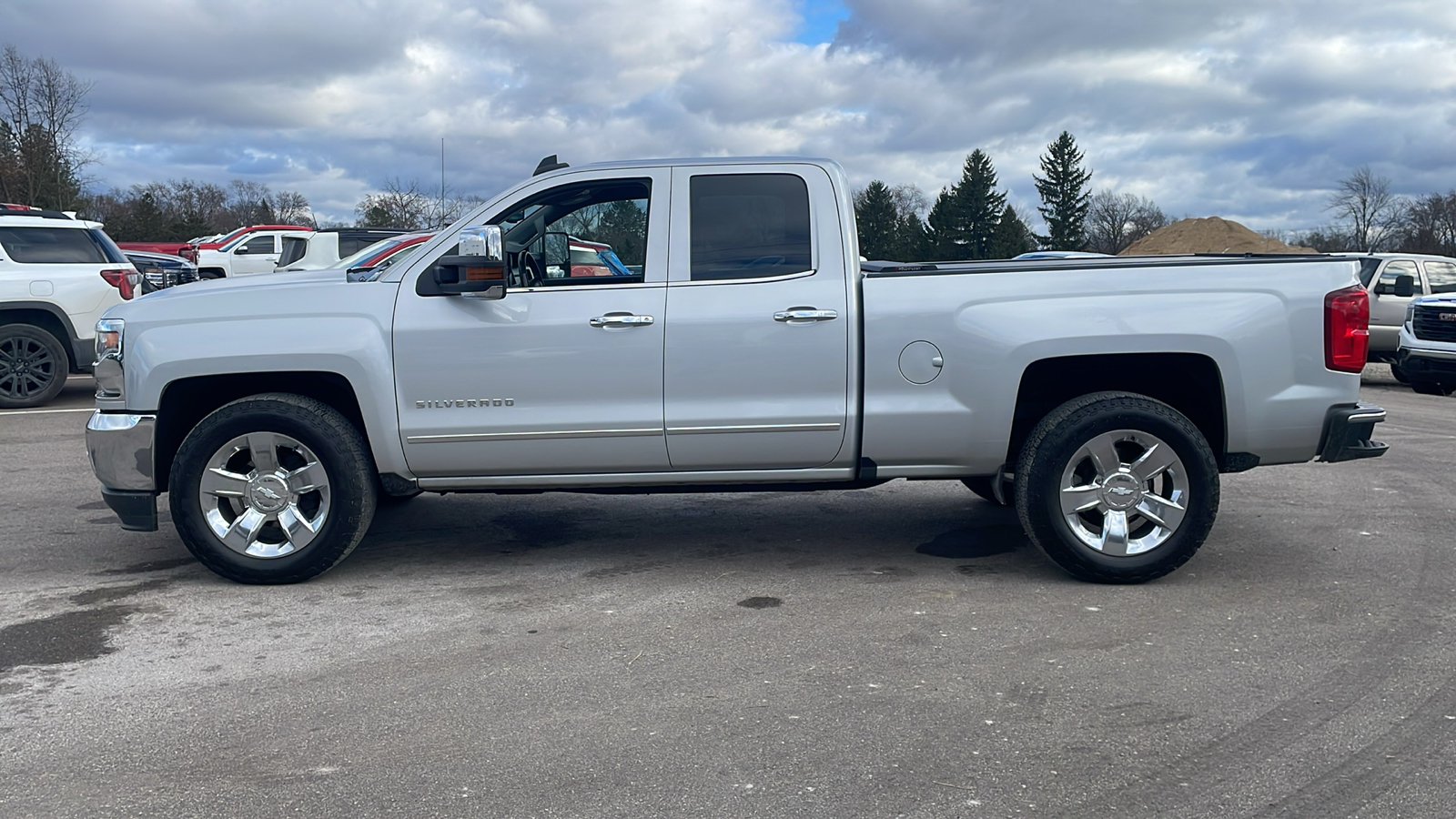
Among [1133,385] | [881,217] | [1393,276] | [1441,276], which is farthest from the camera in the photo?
[881,217]

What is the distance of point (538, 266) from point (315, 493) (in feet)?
4.96

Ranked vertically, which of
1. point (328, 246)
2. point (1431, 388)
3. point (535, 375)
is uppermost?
point (328, 246)

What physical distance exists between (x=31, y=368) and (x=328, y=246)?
514cm

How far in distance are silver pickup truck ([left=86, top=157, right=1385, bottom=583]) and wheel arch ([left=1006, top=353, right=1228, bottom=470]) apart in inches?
1.6

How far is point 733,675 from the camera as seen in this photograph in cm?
424

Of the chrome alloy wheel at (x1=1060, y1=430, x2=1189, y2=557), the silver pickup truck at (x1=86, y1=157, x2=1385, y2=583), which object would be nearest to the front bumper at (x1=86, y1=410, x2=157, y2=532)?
the silver pickup truck at (x1=86, y1=157, x2=1385, y2=583)

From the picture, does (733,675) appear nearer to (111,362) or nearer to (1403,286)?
(111,362)

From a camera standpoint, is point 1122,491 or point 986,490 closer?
point 1122,491

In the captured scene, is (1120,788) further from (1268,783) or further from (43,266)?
(43,266)

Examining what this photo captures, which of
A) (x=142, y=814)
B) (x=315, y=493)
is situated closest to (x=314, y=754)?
(x=142, y=814)

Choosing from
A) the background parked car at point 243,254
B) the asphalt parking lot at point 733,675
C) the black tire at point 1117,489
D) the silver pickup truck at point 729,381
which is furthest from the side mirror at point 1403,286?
the background parked car at point 243,254

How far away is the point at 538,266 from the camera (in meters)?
5.68

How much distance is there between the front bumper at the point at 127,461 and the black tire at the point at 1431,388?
603 inches

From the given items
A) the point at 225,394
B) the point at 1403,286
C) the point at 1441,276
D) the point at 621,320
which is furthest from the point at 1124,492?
the point at 1441,276
